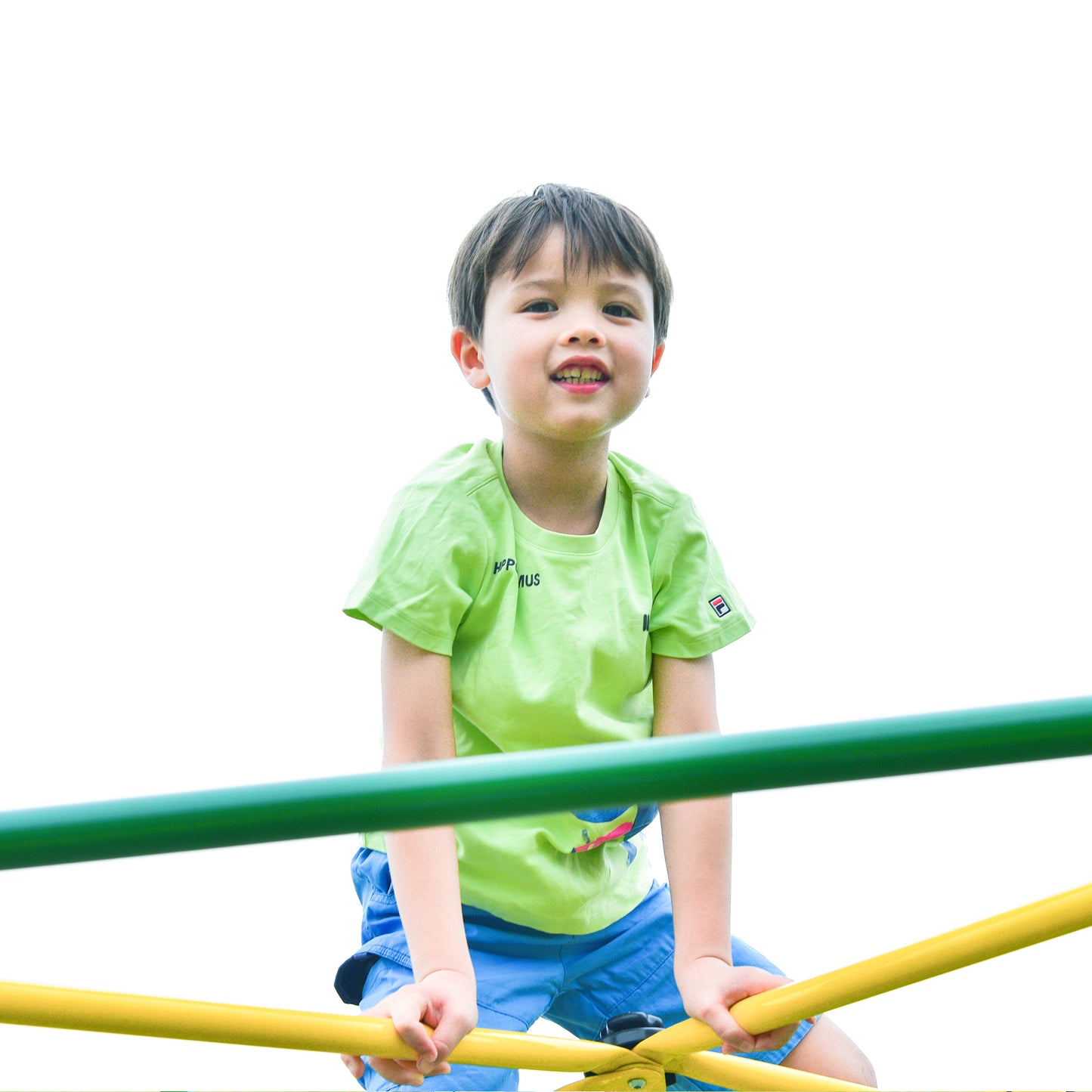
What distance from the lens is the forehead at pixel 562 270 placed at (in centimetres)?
98

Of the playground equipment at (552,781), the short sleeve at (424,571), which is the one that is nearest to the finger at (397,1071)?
the short sleeve at (424,571)

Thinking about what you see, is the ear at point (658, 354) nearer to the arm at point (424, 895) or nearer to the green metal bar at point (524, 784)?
the arm at point (424, 895)

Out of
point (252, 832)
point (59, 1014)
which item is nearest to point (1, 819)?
point (252, 832)

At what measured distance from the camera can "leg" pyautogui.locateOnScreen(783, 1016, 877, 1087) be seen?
3.29 ft

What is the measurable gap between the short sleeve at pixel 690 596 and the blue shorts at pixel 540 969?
8.3 inches

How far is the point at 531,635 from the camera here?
1011 millimetres

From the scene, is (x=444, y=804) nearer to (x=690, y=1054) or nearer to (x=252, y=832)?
(x=252, y=832)

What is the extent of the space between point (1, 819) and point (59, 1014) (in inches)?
10.3

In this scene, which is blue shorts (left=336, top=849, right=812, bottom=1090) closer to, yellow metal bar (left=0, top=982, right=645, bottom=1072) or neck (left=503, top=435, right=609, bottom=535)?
yellow metal bar (left=0, top=982, right=645, bottom=1072)

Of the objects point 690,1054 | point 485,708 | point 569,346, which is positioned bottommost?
point 690,1054

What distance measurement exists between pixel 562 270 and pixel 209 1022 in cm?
55

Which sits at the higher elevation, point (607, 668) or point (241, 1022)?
point (607, 668)

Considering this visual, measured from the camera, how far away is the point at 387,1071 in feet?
2.77

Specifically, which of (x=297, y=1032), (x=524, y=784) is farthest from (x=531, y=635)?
(x=524, y=784)
